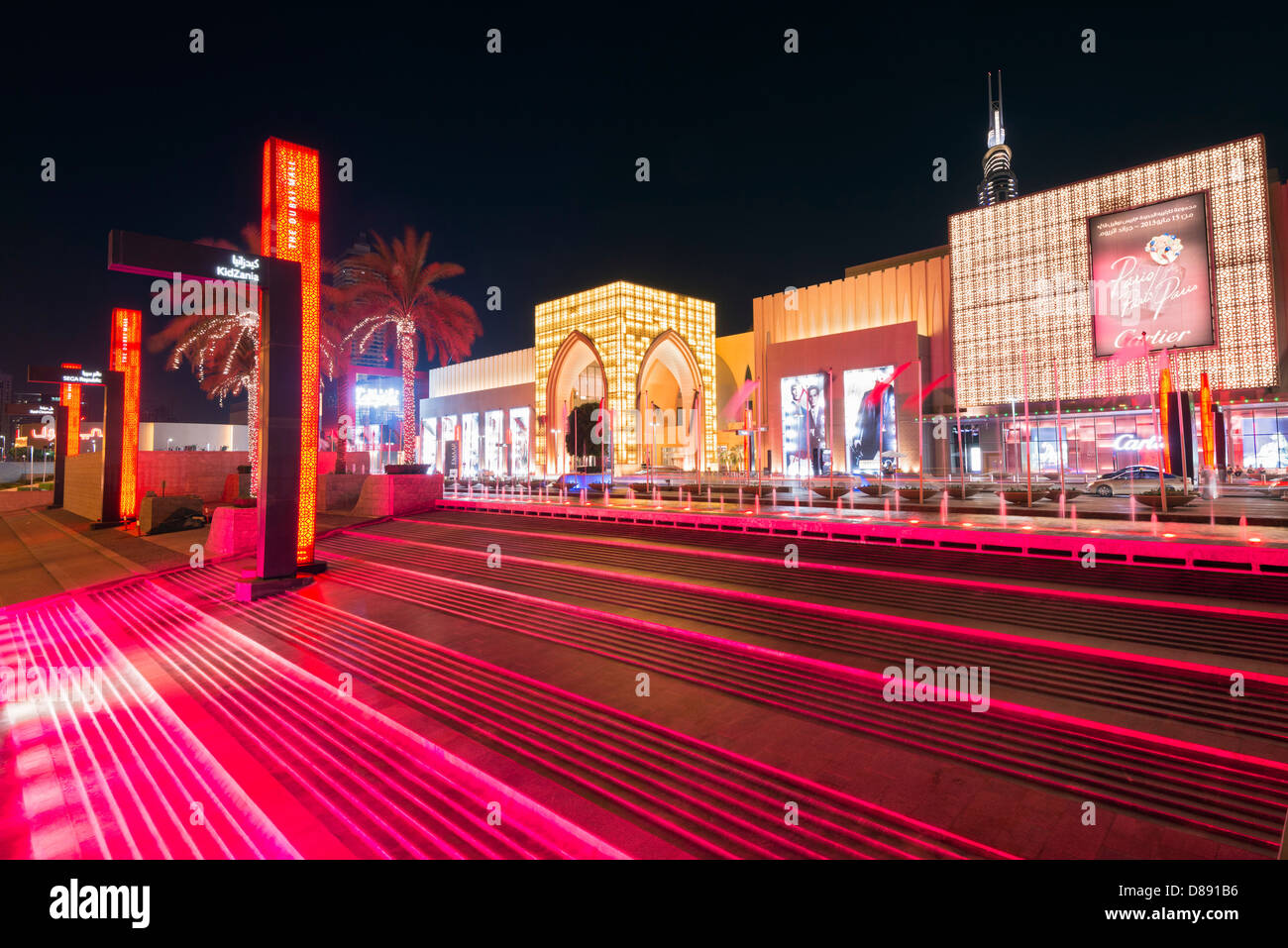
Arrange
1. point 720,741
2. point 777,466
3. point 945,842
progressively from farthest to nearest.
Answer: point 777,466
point 720,741
point 945,842

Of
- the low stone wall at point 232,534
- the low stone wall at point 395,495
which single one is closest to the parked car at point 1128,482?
the low stone wall at point 395,495

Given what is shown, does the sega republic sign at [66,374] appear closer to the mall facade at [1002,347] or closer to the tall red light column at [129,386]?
the tall red light column at [129,386]

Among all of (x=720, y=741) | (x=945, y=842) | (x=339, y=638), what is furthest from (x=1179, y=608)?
(x=339, y=638)

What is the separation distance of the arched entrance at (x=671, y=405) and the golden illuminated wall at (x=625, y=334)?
54cm

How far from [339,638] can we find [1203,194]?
45.4 metres

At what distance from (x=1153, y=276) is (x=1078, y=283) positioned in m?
3.46

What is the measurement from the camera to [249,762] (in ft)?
16.6

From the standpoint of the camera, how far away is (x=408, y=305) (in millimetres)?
23266

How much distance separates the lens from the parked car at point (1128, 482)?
66.4 ft

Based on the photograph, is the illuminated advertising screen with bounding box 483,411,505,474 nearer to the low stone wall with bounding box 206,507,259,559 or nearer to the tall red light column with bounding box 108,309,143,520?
the tall red light column with bounding box 108,309,143,520

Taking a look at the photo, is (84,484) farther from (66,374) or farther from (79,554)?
(79,554)

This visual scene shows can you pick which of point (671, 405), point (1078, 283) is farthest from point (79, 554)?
point (1078, 283)
